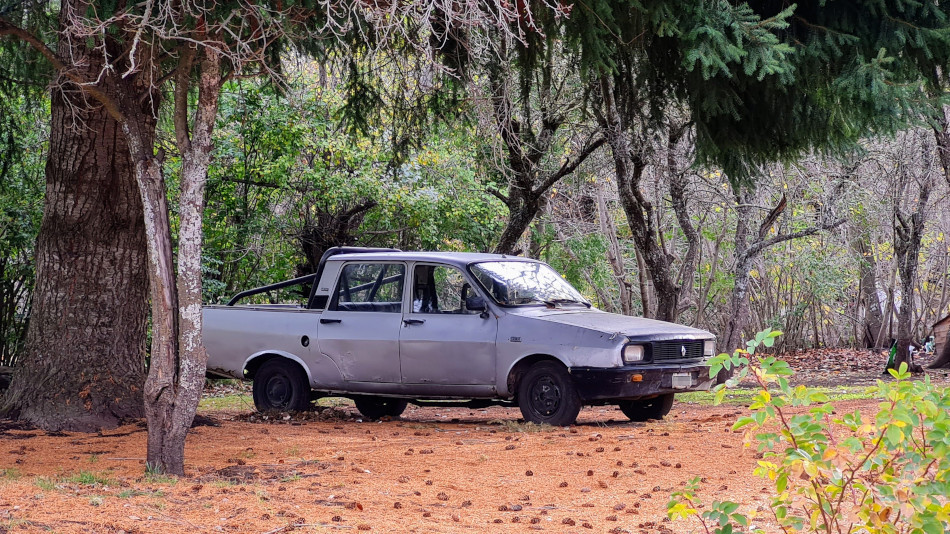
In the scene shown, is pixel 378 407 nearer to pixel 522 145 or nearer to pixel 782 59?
pixel 522 145

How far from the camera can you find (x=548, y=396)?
10000 mm

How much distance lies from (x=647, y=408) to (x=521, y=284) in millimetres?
1922

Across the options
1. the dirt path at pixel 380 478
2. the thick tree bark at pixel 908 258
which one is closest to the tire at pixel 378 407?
the dirt path at pixel 380 478

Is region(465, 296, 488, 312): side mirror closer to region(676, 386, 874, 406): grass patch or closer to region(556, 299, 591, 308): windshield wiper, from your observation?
region(556, 299, 591, 308): windshield wiper

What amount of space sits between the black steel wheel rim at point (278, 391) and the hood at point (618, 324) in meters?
2.97

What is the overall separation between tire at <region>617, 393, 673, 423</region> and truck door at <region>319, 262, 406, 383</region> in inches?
99.3

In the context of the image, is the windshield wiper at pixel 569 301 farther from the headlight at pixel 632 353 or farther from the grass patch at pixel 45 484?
the grass patch at pixel 45 484

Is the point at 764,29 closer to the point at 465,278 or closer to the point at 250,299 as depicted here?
the point at 465,278

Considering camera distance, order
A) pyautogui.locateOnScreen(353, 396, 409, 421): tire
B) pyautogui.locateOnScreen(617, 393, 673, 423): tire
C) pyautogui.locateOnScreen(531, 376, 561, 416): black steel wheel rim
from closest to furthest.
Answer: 1. pyautogui.locateOnScreen(531, 376, 561, 416): black steel wheel rim
2. pyautogui.locateOnScreen(617, 393, 673, 423): tire
3. pyautogui.locateOnScreen(353, 396, 409, 421): tire

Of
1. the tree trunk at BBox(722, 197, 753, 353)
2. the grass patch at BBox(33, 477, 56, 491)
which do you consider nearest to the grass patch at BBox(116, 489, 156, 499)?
the grass patch at BBox(33, 477, 56, 491)

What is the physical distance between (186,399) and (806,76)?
5494 millimetres

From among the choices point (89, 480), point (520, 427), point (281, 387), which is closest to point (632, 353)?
point (520, 427)

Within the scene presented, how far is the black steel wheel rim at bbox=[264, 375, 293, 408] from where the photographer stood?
37.2ft

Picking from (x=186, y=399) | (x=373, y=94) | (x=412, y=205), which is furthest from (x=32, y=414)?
(x=412, y=205)
